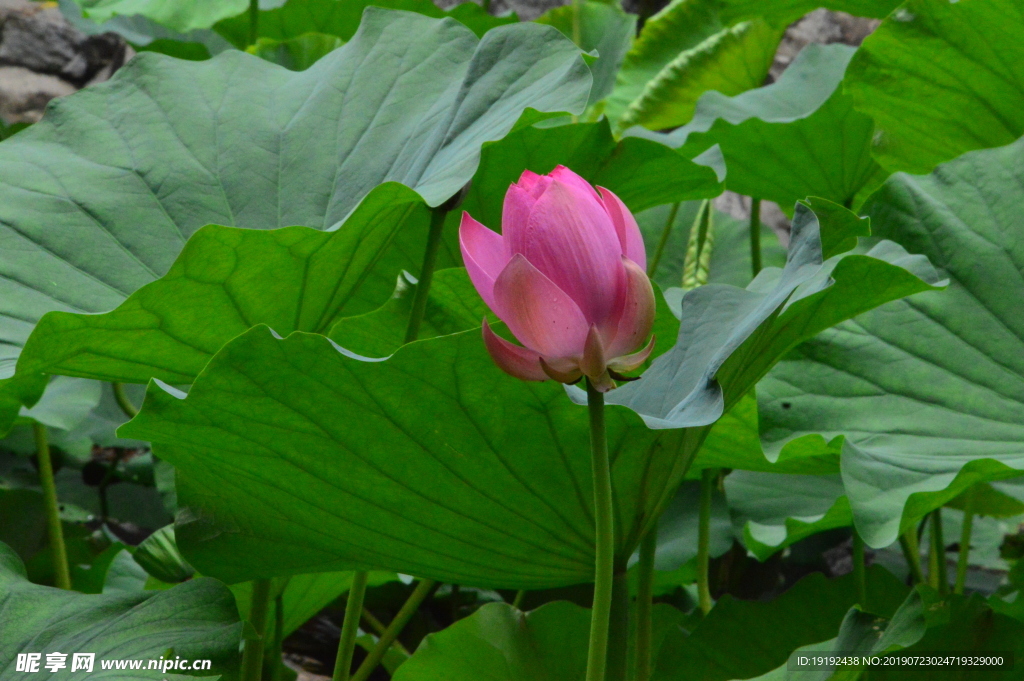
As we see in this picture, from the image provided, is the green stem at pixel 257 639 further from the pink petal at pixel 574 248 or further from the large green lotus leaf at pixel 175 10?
the large green lotus leaf at pixel 175 10

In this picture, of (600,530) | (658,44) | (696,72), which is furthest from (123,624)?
(658,44)

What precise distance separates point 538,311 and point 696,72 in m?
1.31

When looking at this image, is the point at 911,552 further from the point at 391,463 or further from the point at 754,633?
the point at 391,463

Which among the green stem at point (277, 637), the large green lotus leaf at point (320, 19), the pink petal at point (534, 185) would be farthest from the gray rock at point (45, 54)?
the pink petal at point (534, 185)

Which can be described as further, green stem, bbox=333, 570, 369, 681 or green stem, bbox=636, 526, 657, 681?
green stem, bbox=636, 526, 657, 681

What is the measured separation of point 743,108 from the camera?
53.2 inches

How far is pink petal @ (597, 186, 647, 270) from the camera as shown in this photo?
50cm

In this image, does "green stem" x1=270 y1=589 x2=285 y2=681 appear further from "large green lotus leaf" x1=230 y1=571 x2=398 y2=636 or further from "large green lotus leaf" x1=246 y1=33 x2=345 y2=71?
"large green lotus leaf" x1=246 y1=33 x2=345 y2=71

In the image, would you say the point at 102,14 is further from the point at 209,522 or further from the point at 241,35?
the point at 209,522

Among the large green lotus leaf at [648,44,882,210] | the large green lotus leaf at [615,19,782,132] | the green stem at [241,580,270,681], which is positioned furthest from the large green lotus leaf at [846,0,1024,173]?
the green stem at [241,580,270,681]

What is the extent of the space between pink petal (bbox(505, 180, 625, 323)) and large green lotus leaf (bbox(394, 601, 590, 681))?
0.41 meters

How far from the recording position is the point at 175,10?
1.45 metres

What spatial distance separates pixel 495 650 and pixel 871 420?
0.37 m

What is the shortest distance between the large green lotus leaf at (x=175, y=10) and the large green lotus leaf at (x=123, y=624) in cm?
99
